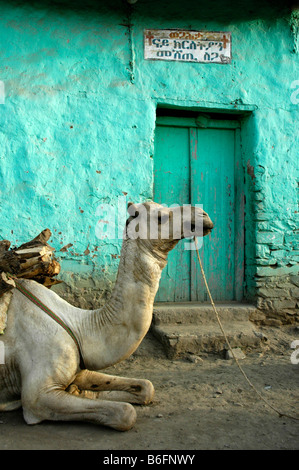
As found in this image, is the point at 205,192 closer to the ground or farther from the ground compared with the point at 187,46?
closer to the ground

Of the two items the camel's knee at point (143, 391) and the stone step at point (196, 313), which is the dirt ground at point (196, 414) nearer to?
the camel's knee at point (143, 391)

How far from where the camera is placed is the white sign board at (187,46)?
5566 millimetres

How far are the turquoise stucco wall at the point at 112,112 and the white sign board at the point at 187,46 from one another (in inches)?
Answer: 3.5

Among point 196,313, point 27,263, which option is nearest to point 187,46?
point 196,313

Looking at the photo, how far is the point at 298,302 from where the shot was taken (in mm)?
5812

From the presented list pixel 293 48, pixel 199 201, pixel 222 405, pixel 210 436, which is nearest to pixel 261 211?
pixel 199 201

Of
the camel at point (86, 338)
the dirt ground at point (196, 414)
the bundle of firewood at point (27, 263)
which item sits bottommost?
the dirt ground at point (196, 414)

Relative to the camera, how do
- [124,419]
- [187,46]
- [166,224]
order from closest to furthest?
[124,419] < [166,224] < [187,46]

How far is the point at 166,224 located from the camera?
303cm

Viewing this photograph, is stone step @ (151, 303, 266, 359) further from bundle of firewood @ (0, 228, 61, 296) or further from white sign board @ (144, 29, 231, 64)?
white sign board @ (144, 29, 231, 64)

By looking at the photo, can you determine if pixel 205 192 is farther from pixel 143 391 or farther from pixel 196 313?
pixel 143 391

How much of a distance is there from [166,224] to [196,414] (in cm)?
147

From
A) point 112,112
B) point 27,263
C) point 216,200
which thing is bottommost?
point 27,263

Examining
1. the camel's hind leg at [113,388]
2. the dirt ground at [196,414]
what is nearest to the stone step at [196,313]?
the dirt ground at [196,414]
